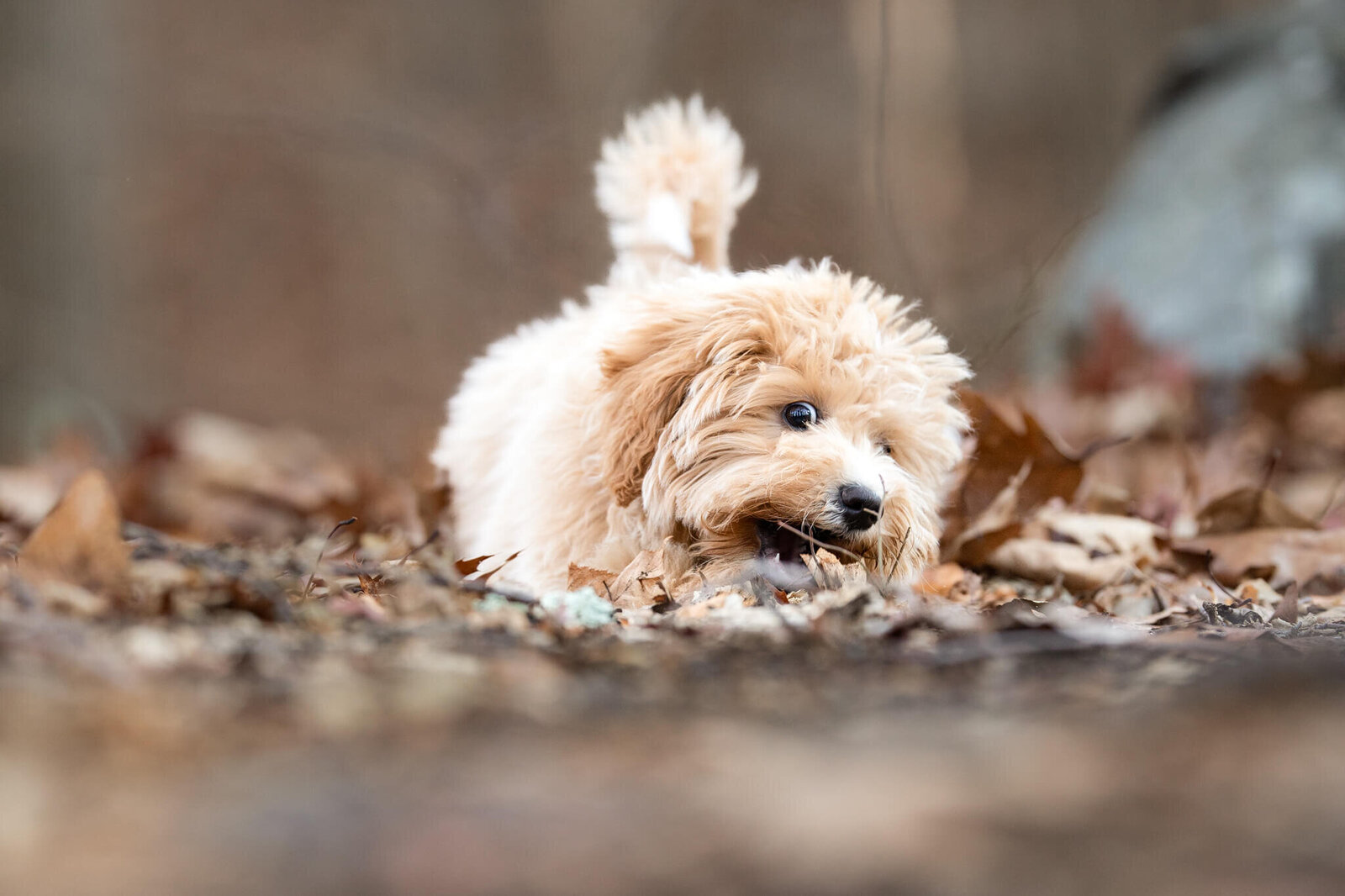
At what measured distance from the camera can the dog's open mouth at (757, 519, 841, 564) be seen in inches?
103

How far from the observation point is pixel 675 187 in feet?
11.9

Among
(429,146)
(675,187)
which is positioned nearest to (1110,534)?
(675,187)

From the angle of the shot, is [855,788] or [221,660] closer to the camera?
[855,788]

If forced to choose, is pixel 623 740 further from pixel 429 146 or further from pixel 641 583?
pixel 429 146

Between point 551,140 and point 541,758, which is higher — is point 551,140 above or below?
above

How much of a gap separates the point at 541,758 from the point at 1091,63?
44.2ft

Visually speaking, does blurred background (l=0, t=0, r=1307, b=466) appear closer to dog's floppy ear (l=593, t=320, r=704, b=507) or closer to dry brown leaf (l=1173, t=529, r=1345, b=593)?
dry brown leaf (l=1173, t=529, r=1345, b=593)

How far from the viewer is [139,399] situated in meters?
10.1

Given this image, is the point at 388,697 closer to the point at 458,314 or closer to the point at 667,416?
the point at 667,416

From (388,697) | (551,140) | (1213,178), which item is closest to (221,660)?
(388,697)

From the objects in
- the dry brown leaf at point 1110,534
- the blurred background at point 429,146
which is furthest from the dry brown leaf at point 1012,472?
the blurred background at point 429,146

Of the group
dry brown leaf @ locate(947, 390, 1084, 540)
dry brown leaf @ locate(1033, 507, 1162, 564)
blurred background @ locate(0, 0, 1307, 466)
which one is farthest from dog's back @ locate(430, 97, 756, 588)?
blurred background @ locate(0, 0, 1307, 466)

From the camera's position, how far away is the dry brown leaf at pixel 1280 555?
3057 mm

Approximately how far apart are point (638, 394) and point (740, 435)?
0.90ft
